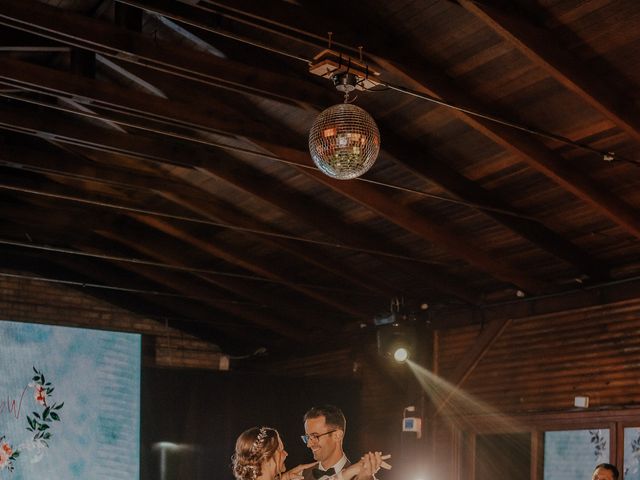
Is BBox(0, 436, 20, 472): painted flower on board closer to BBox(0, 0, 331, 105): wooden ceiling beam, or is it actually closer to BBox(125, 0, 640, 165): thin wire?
BBox(0, 0, 331, 105): wooden ceiling beam

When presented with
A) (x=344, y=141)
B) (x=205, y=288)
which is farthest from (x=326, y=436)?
(x=205, y=288)

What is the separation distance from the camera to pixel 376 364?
1225cm

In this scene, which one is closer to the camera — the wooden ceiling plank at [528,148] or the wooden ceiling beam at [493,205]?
the wooden ceiling plank at [528,148]

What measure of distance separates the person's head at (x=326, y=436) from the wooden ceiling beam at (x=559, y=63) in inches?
102

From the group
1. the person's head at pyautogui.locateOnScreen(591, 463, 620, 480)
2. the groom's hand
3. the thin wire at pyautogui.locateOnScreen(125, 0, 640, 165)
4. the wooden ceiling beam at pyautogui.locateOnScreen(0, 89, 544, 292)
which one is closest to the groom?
the groom's hand

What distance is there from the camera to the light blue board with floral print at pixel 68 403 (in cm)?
1091

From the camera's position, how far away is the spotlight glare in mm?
10492

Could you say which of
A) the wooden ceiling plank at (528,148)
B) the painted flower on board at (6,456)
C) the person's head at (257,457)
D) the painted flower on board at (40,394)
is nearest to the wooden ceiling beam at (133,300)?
the painted flower on board at (40,394)

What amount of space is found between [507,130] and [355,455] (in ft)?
20.3

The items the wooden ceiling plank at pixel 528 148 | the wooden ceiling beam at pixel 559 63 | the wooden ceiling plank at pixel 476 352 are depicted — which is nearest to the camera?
the wooden ceiling beam at pixel 559 63

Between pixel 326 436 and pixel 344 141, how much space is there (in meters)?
1.42

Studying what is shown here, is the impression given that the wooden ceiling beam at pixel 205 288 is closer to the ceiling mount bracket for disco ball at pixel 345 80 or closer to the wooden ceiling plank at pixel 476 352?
the wooden ceiling plank at pixel 476 352

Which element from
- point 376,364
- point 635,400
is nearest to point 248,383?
point 376,364

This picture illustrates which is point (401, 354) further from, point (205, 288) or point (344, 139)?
point (344, 139)
